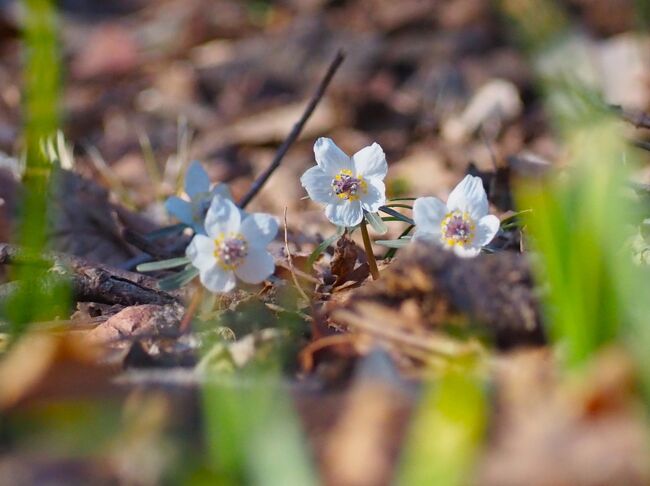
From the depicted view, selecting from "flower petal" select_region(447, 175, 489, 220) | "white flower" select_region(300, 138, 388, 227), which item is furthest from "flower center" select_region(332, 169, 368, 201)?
"flower petal" select_region(447, 175, 489, 220)

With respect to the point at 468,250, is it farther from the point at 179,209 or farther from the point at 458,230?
→ the point at 179,209

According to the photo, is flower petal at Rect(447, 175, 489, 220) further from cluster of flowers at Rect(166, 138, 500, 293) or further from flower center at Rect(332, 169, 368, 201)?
flower center at Rect(332, 169, 368, 201)

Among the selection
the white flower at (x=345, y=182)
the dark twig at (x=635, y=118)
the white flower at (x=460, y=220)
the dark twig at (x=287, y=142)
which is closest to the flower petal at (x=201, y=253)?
the white flower at (x=345, y=182)

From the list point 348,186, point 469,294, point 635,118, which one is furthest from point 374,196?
point 635,118

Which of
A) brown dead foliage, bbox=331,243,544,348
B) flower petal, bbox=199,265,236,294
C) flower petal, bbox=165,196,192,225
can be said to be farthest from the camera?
flower petal, bbox=165,196,192,225

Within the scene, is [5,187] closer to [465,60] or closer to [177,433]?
[177,433]

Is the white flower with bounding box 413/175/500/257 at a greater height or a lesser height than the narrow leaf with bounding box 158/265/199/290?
greater

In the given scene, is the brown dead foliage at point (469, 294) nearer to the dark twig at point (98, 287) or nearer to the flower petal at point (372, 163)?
the flower petal at point (372, 163)

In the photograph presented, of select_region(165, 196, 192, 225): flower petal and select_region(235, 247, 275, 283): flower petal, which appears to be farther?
select_region(165, 196, 192, 225): flower petal
